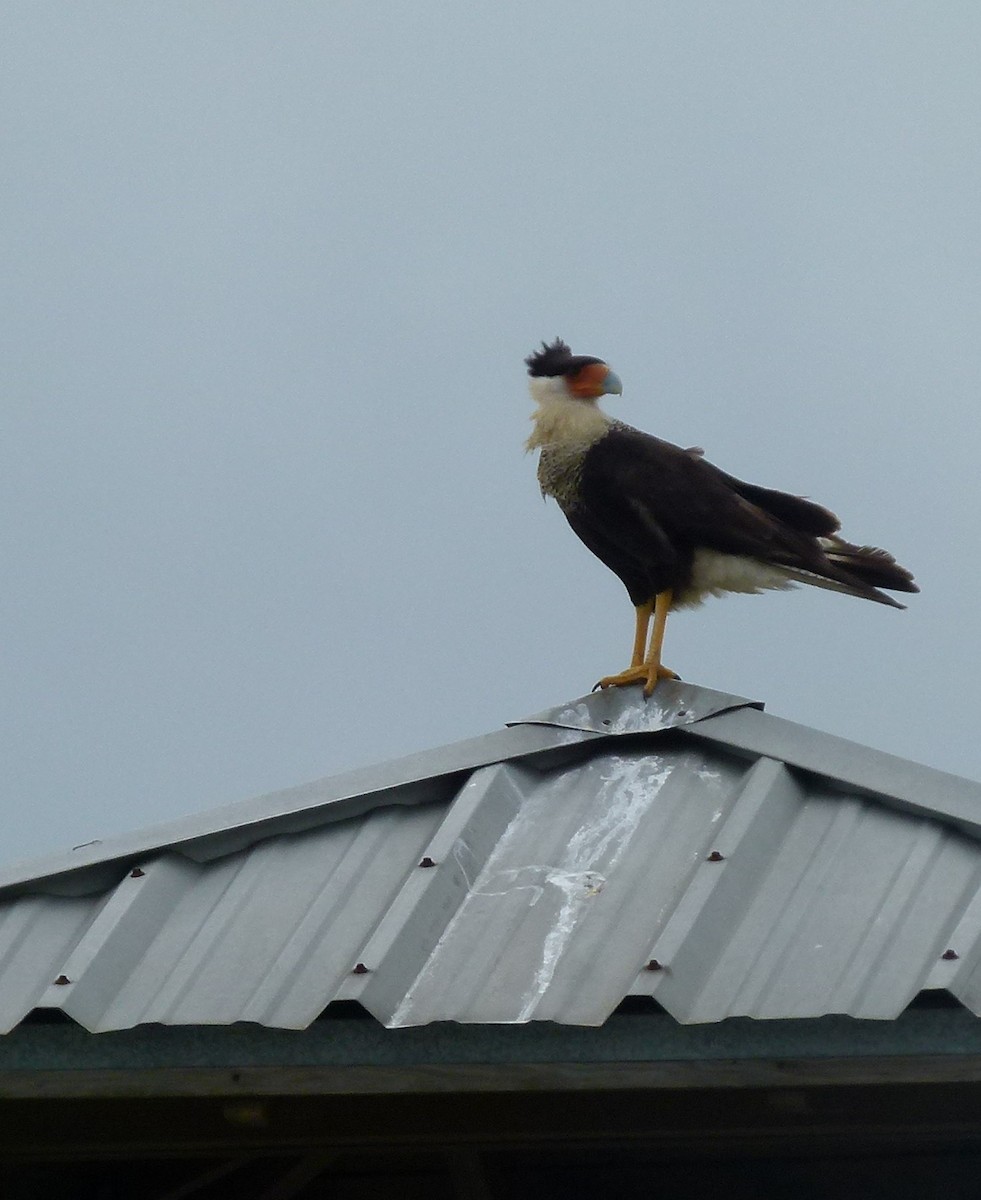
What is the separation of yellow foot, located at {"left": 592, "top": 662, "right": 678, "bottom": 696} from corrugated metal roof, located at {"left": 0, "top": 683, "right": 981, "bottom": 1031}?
8cm

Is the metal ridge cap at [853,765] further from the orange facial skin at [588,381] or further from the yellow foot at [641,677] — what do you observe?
the orange facial skin at [588,381]

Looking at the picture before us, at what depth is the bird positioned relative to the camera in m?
3.76

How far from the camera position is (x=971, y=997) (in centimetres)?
206

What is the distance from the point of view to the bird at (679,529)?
12.3ft

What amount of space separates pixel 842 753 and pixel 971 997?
2.26 feet

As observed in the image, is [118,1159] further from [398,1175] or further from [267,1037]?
[267,1037]

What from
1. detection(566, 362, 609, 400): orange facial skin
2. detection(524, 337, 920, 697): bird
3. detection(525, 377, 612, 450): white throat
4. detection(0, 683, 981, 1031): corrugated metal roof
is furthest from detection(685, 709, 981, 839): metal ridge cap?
detection(566, 362, 609, 400): orange facial skin

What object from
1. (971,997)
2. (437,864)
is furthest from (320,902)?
(971,997)

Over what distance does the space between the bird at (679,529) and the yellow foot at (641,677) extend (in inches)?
0.7

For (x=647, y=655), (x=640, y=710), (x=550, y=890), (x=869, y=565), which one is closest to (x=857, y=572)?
(x=869, y=565)

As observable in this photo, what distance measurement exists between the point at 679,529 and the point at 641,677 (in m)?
0.64

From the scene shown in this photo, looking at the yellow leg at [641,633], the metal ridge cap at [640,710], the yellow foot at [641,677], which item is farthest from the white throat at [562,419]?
the metal ridge cap at [640,710]

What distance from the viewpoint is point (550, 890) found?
8.45 feet

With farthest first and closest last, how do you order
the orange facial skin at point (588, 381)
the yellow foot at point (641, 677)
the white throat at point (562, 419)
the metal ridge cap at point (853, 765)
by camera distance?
1. the orange facial skin at point (588, 381)
2. the white throat at point (562, 419)
3. the yellow foot at point (641, 677)
4. the metal ridge cap at point (853, 765)
